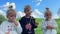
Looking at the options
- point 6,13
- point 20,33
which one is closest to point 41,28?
point 20,33

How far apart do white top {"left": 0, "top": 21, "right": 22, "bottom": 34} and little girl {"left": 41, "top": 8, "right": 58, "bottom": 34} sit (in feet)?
0.88

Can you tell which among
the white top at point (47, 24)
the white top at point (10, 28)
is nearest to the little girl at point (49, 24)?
the white top at point (47, 24)

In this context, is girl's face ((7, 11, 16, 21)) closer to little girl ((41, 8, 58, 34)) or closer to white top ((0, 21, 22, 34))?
white top ((0, 21, 22, 34))

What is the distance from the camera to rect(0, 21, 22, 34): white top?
82.4 inches

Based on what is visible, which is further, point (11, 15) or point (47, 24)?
point (47, 24)

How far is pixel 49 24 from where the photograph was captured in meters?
2.20

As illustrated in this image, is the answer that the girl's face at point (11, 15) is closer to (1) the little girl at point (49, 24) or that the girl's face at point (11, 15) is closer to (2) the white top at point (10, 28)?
(2) the white top at point (10, 28)

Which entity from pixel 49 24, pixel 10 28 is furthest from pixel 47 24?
pixel 10 28

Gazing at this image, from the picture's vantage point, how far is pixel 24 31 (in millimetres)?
2197

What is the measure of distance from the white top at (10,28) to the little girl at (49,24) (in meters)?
0.27

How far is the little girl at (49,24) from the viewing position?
219 centimetres

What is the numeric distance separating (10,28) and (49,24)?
0.39m

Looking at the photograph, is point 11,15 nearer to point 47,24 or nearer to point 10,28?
point 10,28

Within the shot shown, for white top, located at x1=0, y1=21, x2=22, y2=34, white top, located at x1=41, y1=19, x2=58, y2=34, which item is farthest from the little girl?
white top, located at x1=0, y1=21, x2=22, y2=34
